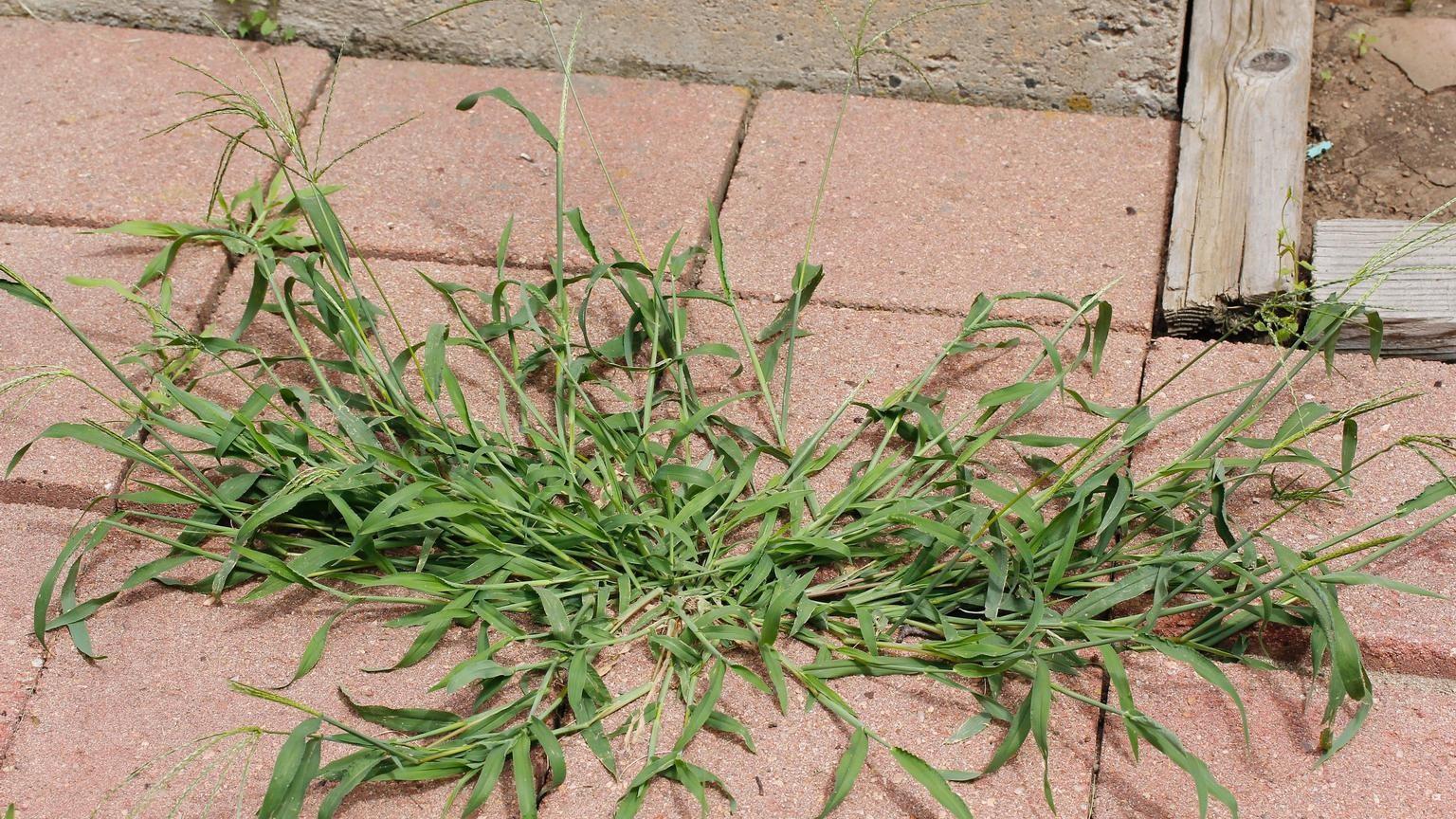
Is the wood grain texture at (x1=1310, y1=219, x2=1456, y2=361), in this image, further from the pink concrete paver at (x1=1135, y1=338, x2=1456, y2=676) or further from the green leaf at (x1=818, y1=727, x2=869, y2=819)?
the green leaf at (x1=818, y1=727, x2=869, y2=819)

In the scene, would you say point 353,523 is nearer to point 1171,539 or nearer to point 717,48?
point 1171,539

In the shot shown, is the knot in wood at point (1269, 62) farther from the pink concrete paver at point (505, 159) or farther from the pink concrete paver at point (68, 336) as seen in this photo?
the pink concrete paver at point (68, 336)

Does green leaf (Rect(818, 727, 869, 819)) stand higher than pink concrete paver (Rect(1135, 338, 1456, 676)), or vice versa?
pink concrete paver (Rect(1135, 338, 1456, 676))

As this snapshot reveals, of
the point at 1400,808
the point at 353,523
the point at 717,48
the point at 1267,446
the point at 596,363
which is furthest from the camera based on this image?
the point at 717,48

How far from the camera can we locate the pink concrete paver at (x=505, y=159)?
267 centimetres

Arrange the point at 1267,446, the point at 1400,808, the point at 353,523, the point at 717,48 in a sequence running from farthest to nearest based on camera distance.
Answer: the point at 717,48 < the point at 1267,446 < the point at 353,523 < the point at 1400,808

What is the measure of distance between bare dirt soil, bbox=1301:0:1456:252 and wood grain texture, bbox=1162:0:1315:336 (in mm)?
163

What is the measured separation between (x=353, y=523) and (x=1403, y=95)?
94.9 inches

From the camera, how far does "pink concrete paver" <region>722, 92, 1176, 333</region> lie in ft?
8.41

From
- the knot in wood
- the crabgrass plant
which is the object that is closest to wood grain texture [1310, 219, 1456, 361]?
the crabgrass plant

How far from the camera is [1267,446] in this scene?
2111 mm

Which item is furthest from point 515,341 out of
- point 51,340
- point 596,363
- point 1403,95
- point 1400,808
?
point 1403,95

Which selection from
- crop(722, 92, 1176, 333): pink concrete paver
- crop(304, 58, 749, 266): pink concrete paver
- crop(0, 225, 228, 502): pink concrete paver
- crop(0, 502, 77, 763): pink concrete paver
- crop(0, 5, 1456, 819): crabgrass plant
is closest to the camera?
crop(0, 5, 1456, 819): crabgrass plant

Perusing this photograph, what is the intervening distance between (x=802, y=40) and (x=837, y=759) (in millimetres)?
1683
